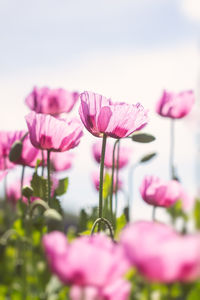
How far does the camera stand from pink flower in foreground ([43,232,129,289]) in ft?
2.39

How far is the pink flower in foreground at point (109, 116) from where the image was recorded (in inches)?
57.4

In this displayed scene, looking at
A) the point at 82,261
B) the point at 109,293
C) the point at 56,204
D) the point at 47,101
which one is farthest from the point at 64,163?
the point at 82,261

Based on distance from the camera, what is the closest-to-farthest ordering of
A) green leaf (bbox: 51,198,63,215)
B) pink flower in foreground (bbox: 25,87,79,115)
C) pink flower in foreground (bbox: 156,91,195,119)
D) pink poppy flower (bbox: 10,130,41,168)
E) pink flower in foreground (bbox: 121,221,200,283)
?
pink flower in foreground (bbox: 121,221,200,283)
green leaf (bbox: 51,198,63,215)
pink poppy flower (bbox: 10,130,41,168)
pink flower in foreground (bbox: 25,87,79,115)
pink flower in foreground (bbox: 156,91,195,119)

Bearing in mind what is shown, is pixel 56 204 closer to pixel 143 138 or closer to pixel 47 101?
pixel 143 138

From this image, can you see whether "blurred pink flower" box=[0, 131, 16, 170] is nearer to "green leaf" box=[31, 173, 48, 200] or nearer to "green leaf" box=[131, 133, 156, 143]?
"green leaf" box=[31, 173, 48, 200]

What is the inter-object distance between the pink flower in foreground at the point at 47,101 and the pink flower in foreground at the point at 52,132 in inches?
24.6

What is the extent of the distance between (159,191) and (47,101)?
76cm

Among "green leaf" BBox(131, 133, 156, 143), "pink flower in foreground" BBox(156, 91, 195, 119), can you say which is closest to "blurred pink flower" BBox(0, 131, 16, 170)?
"green leaf" BBox(131, 133, 156, 143)

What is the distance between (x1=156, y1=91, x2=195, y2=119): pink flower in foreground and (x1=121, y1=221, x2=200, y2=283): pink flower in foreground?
5.75ft

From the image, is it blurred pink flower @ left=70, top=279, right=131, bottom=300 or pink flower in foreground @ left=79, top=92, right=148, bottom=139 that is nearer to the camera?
blurred pink flower @ left=70, top=279, right=131, bottom=300

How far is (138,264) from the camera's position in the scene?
674mm

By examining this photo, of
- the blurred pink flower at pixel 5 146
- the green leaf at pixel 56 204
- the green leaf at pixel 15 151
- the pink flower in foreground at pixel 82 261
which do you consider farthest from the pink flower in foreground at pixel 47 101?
the pink flower in foreground at pixel 82 261

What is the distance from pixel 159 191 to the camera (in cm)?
167

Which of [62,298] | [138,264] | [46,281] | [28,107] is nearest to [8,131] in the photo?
[28,107]
